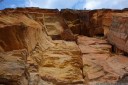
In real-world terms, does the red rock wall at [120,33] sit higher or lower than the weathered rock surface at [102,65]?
higher

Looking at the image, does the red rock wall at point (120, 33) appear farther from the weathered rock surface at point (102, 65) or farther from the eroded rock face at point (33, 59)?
the eroded rock face at point (33, 59)

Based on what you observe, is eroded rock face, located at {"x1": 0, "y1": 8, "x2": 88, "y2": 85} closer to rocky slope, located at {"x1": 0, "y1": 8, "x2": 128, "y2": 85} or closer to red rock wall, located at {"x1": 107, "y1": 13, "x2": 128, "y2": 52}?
rocky slope, located at {"x1": 0, "y1": 8, "x2": 128, "y2": 85}

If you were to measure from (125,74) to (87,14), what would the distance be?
7.33 meters

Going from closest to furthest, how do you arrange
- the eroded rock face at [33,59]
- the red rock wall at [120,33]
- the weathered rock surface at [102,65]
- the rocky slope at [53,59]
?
the eroded rock face at [33,59], the rocky slope at [53,59], the weathered rock surface at [102,65], the red rock wall at [120,33]

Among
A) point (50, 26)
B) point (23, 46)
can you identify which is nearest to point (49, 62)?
point (23, 46)

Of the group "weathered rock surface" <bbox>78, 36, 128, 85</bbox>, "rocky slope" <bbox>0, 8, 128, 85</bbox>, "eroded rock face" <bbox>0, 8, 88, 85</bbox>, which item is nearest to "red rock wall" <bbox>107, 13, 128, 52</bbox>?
"rocky slope" <bbox>0, 8, 128, 85</bbox>

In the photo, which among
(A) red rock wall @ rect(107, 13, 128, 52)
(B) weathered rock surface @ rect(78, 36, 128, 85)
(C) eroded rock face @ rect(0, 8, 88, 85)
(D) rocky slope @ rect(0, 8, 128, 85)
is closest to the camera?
(C) eroded rock face @ rect(0, 8, 88, 85)

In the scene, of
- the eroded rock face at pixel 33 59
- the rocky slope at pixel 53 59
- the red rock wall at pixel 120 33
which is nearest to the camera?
the eroded rock face at pixel 33 59

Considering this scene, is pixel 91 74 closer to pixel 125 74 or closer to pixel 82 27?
pixel 125 74

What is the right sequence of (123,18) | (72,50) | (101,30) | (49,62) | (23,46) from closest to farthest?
(23,46) < (49,62) < (72,50) < (123,18) < (101,30)

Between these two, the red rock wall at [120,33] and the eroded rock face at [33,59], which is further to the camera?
the red rock wall at [120,33]

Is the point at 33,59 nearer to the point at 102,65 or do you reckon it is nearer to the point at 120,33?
the point at 102,65

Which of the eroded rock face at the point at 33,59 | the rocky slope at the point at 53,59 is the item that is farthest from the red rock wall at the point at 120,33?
the eroded rock face at the point at 33,59

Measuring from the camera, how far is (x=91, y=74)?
17.2 feet
